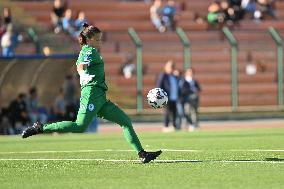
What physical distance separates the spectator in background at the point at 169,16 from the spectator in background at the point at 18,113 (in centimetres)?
893

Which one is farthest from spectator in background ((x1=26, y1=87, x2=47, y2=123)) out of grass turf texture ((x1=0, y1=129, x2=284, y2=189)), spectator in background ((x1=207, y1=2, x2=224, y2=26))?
grass turf texture ((x1=0, y1=129, x2=284, y2=189))

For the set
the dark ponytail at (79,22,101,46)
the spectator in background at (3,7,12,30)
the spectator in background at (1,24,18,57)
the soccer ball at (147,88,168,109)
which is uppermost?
the dark ponytail at (79,22,101,46)

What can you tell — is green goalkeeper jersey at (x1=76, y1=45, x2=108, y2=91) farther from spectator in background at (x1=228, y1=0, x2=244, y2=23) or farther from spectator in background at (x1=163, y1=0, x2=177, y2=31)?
spectator in background at (x1=228, y1=0, x2=244, y2=23)

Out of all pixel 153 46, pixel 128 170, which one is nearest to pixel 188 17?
pixel 153 46

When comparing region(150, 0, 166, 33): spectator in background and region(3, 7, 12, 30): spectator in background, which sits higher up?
region(3, 7, 12, 30): spectator in background

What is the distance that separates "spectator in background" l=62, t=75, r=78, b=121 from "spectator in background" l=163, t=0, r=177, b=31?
299 inches

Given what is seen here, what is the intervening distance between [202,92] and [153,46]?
2.41 m

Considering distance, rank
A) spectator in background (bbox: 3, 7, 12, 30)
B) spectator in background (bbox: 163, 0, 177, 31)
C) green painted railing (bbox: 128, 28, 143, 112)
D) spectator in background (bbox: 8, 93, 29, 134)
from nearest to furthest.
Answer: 1. spectator in background (bbox: 8, 93, 29, 134)
2. spectator in background (bbox: 3, 7, 12, 30)
3. green painted railing (bbox: 128, 28, 143, 112)
4. spectator in background (bbox: 163, 0, 177, 31)

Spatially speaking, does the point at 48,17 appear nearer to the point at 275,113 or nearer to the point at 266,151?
the point at 275,113

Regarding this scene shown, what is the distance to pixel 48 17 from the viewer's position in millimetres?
37875

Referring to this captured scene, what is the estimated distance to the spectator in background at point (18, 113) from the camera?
3012 centimetres

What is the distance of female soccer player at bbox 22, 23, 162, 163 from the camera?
1460 centimetres

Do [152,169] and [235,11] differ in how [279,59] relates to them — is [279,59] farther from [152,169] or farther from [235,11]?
[152,169]

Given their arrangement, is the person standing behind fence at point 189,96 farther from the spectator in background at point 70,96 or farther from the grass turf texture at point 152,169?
the grass turf texture at point 152,169
